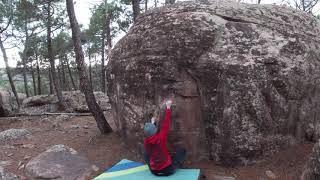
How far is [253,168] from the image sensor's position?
6203 millimetres

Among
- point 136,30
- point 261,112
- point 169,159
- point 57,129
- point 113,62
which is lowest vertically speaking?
point 57,129

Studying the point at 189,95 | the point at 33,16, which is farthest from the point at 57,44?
the point at 189,95

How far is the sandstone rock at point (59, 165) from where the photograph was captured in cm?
684

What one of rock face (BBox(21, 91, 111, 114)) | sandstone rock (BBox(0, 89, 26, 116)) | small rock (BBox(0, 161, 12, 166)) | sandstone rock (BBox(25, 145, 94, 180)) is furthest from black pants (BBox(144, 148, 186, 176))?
rock face (BBox(21, 91, 111, 114))

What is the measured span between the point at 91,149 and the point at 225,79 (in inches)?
142

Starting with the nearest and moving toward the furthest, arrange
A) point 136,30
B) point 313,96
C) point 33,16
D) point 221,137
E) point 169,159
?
point 169,159
point 221,137
point 313,96
point 136,30
point 33,16

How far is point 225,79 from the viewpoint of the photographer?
20.5 ft

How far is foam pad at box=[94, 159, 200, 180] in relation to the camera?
574cm

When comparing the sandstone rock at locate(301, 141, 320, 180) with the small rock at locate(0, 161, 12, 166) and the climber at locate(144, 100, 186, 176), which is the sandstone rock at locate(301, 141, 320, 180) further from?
the small rock at locate(0, 161, 12, 166)

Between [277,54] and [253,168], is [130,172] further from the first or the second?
[277,54]

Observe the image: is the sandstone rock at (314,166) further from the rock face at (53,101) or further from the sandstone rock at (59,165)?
the rock face at (53,101)

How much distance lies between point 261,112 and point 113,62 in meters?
3.26

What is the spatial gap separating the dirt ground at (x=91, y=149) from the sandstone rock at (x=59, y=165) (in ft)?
0.71

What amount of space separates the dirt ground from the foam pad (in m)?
0.45
